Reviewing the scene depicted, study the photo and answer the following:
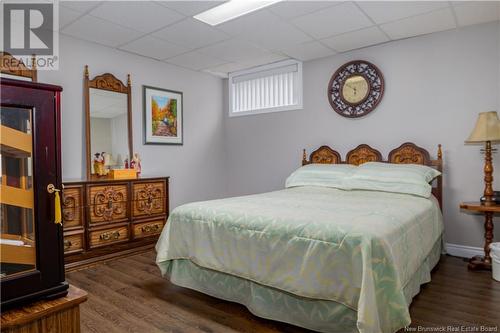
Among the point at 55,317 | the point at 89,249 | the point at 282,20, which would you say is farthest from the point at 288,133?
the point at 55,317

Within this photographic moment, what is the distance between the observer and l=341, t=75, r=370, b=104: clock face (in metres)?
4.06

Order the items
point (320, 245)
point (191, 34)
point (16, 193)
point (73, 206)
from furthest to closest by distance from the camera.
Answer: point (191, 34) < point (73, 206) < point (320, 245) < point (16, 193)

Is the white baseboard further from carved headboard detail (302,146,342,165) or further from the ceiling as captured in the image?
the ceiling

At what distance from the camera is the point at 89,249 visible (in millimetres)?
3367

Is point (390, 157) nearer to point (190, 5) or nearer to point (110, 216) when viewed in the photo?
point (190, 5)

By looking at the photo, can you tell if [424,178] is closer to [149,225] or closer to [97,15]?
[149,225]

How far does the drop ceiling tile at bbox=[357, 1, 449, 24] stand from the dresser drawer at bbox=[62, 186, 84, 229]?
317cm

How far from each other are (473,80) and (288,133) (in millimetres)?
2245

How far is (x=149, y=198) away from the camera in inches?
155

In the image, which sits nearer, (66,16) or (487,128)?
(487,128)

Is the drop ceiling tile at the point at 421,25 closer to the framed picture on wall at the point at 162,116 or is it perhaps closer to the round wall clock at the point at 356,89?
the round wall clock at the point at 356,89

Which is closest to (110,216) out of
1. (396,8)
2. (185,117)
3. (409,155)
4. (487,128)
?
(185,117)

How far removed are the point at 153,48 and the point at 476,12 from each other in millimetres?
3420

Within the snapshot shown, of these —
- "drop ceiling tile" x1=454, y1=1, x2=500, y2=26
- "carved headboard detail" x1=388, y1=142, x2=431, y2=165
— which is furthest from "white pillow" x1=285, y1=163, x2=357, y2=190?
"drop ceiling tile" x1=454, y1=1, x2=500, y2=26
